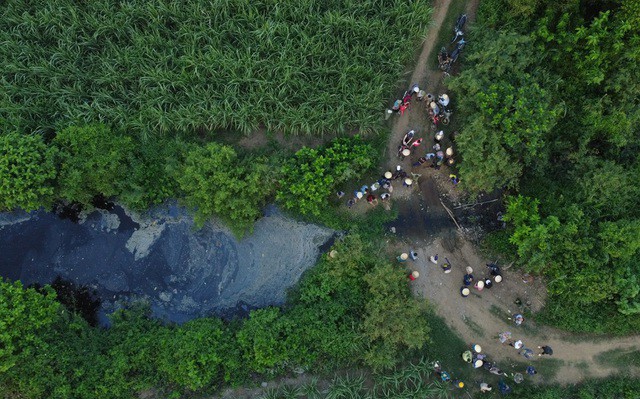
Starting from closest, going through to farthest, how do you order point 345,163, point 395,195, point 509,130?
point 509,130 → point 345,163 → point 395,195

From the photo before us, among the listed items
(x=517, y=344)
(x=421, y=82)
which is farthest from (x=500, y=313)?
(x=421, y=82)

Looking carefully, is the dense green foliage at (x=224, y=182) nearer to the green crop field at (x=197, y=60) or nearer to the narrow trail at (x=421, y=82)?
the green crop field at (x=197, y=60)

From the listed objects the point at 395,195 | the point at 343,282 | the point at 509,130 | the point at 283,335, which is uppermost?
the point at 509,130

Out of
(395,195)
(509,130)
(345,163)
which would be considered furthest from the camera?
(395,195)

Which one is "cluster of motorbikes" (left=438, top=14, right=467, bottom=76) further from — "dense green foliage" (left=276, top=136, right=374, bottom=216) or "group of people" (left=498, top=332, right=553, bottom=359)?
"group of people" (left=498, top=332, right=553, bottom=359)

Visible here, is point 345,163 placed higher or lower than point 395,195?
higher

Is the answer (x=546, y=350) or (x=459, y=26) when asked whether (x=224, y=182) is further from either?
(x=546, y=350)

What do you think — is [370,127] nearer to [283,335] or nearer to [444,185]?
[444,185]

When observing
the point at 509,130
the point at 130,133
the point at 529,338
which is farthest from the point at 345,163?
the point at 529,338
